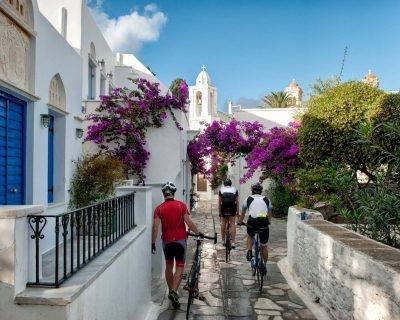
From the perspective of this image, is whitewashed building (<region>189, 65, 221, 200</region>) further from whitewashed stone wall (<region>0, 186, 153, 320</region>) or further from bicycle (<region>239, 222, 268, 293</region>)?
whitewashed stone wall (<region>0, 186, 153, 320</region>)

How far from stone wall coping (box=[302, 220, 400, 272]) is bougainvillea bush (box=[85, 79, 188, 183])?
6263 millimetres

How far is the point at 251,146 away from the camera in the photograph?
15.8 meters

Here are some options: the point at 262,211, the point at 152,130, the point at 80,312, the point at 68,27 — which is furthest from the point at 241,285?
the point at 68,27

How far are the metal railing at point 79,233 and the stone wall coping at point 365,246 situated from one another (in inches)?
115

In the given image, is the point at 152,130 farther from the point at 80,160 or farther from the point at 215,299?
the point at 215,299

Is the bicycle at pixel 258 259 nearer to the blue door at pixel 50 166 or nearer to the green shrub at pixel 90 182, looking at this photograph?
the green shrub at pixel 90 182

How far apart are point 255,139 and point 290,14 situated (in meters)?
5.01

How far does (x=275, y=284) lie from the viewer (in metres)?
7.95

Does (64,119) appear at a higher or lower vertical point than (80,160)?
higher

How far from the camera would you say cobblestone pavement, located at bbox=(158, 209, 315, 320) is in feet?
20.6

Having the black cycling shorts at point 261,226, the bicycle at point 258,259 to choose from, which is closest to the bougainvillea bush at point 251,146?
the black cycling shorts at point 261,226

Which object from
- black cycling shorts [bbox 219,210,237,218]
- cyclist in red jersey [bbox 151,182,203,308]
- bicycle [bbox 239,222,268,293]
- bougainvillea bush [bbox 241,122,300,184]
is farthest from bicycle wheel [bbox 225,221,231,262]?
bougainvillea bush [bbox 241,122,300,184]

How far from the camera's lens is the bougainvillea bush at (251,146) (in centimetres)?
1353

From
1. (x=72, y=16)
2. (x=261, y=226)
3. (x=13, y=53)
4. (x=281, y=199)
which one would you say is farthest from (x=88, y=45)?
(x=281, y=199)
